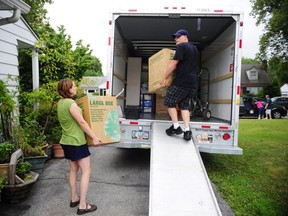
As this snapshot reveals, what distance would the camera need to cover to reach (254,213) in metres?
3.11

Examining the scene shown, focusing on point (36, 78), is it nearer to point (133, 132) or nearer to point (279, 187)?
point (133, 132)

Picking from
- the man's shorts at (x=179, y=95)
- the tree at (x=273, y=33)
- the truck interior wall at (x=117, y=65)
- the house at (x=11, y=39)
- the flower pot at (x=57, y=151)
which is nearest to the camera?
the man's shorts at (x=179, y=95)

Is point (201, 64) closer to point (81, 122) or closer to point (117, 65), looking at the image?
point (117, 65)

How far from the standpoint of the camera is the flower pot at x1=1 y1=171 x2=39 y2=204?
3.08 meters

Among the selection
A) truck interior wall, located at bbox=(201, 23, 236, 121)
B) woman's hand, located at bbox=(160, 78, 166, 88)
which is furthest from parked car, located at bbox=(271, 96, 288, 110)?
woman's hand, located at bbox=(160, 78, 166, 88)

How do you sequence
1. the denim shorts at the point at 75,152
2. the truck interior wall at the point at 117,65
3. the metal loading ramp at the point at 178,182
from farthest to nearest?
the truck interior wall at the point at 117,65, the denim shorts at the point at 75,152, the metal loading ramp at the point at 178,182

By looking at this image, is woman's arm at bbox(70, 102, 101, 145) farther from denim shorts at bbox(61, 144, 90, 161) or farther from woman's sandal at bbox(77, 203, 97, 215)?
woman's sandal at bbox(77, 203, 97, 215)

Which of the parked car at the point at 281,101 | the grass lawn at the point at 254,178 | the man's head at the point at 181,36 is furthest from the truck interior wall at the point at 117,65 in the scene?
the parked car at the point at 281,101

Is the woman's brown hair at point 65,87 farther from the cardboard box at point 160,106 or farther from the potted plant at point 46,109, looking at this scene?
the cardboard box at point 160,106

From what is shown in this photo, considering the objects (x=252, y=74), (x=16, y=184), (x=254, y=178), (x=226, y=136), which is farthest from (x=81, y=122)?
(x=252, y=74)

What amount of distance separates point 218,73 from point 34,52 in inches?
178

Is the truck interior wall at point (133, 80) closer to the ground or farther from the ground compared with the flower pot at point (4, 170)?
farther from the ground

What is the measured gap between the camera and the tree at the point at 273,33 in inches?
866

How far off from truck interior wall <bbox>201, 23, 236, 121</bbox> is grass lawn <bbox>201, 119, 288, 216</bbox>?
3.21 ft
